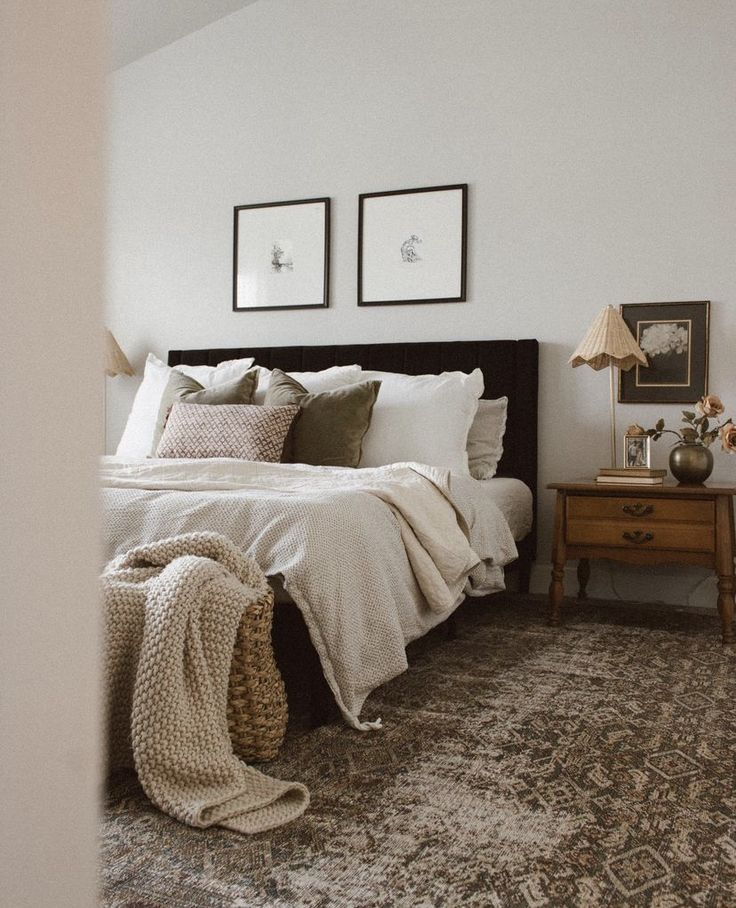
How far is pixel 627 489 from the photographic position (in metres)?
3.38

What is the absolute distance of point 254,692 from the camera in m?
1.95

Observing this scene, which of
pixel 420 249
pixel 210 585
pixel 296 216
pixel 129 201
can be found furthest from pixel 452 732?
pixel 129 201

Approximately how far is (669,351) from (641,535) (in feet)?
3.27

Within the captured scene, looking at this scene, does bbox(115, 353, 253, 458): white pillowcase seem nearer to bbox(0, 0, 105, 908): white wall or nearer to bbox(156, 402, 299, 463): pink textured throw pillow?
bbox(156, 402, 299, 463): pink textured throw pillow

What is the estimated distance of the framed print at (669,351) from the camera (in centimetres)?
388

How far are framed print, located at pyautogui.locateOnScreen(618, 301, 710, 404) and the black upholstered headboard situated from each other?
0.45 metres

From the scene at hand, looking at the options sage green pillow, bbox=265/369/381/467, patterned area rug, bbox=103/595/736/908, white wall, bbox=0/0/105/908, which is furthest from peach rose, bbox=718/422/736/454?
white wall, bbox=0/0/105/908

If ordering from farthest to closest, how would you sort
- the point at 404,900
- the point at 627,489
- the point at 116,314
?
1. the point at 116,314
2. the point at 627,489
3. the point at 404,900

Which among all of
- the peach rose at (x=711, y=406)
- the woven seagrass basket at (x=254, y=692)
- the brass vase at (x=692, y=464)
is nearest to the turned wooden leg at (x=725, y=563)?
the brass vase at (x=692, y=464)

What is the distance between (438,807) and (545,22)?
3.71 meters

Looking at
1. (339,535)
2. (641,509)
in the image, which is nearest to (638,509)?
(641,509)

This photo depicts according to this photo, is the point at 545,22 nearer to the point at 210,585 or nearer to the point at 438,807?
the point at 210,585

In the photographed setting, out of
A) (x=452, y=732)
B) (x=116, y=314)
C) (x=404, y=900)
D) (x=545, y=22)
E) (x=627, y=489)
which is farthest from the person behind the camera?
(x=116, y=314)

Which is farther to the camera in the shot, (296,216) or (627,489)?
(296,216)
